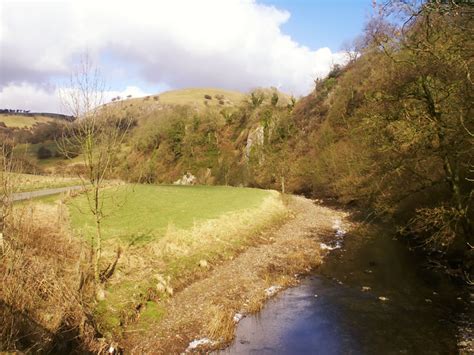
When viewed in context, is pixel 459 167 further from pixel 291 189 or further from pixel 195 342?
pixel 291 189

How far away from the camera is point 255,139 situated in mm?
84875

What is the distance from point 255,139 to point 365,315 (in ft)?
236

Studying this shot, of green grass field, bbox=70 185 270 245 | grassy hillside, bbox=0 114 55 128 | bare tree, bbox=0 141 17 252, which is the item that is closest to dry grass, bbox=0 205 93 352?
bare tree, bbox=0 141 17 252

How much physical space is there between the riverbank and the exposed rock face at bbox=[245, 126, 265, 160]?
2113 inches

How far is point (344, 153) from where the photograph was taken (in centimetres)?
4612

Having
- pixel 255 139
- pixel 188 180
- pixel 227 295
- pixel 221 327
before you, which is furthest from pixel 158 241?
pixel 188 180

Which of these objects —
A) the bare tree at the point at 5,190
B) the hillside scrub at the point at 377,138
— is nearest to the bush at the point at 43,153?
the hillside scrub at the point at 377,138

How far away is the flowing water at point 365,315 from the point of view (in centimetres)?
1231

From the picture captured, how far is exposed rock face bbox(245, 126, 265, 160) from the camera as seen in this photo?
82669 mm

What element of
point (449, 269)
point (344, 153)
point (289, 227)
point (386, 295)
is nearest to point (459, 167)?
point (449, 269)

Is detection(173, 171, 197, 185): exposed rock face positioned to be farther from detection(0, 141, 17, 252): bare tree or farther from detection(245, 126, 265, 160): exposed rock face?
detection(0, 141, 17, 252): bare tree

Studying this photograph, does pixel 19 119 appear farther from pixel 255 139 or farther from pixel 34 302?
pixel 34 302

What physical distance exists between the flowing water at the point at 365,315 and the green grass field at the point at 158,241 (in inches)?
174

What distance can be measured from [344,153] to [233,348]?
37755 mm
